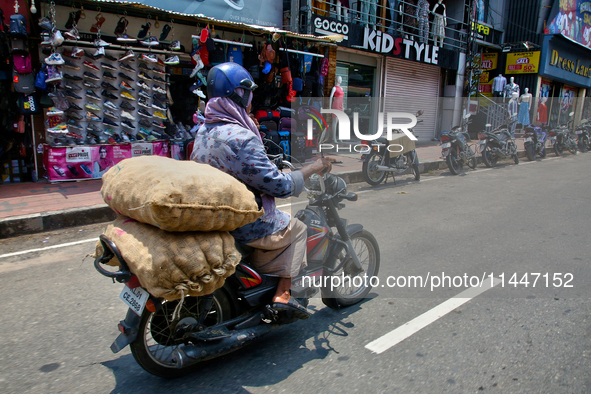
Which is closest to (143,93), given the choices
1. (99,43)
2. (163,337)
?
(99,43)

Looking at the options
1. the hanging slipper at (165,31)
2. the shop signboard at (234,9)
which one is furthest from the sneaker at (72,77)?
the shop signboard at (234,9)

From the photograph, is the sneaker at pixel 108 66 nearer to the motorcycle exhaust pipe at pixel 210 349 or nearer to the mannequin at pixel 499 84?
the motorcycle exhaust pipe at pixel 210 349

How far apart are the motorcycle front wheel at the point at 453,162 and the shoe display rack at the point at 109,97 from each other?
633cm

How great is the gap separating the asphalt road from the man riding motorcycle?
44cm

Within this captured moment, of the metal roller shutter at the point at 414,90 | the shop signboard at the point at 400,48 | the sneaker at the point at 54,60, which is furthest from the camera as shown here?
the metal roller shutter at the point at 414,90

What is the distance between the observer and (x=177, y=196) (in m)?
1.90

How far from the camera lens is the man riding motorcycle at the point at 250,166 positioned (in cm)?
245

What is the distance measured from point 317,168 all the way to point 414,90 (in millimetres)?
15217

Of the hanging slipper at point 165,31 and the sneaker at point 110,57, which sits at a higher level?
the hanging slipper at point 165,31

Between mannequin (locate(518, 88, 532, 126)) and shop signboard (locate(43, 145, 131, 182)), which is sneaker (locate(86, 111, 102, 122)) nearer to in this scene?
shop signboard (locate(43, 145, 131, 182))

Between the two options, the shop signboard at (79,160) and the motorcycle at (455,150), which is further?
the motorcycle at (455,150)

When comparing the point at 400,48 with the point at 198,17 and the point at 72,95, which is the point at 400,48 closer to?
the point at 198,17

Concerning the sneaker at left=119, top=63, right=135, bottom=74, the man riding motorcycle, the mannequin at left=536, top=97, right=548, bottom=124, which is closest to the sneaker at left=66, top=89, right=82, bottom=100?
the sneaker at left=119, top=63, right=135, bottom=74

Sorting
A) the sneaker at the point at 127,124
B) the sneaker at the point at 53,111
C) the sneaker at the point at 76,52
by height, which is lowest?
the sneaker at the point at 127,124
